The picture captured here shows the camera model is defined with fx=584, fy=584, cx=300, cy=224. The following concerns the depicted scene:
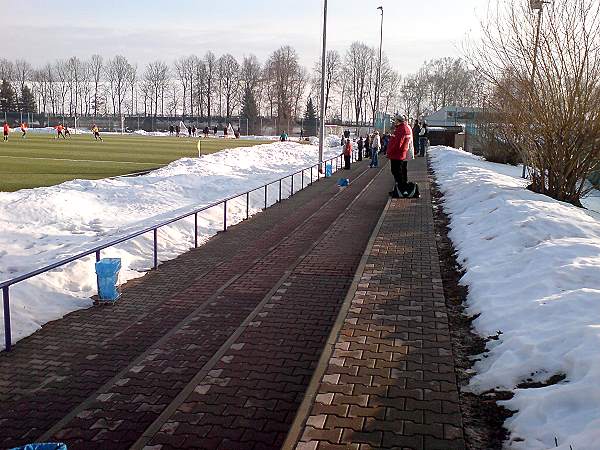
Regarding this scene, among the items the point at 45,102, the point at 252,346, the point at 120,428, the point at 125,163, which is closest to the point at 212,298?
the point at 252,346

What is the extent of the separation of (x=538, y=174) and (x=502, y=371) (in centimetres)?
1405

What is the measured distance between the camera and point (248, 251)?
11219 millimetres

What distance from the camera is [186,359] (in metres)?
6.05

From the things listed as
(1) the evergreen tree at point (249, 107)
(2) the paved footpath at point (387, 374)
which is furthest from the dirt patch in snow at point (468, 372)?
(1) the evergreen tree at point (249, 107)

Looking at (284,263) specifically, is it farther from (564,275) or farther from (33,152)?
(33,152)

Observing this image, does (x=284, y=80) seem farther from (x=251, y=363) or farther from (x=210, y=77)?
(x=251, y=363)

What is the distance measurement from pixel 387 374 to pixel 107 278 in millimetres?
4326

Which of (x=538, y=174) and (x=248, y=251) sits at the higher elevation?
(x=538, y=174)

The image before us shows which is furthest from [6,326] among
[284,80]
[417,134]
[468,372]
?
[284,80]

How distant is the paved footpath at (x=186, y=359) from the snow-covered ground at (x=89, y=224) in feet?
1.98

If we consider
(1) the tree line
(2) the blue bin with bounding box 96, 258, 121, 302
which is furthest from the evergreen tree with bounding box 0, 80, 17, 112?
(2) the blue bin with bounding box 96, 258, 121, 302

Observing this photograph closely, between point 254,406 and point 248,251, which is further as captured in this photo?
point 248,251

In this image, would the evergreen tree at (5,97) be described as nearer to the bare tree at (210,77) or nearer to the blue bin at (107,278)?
the bare tree at (210,77)

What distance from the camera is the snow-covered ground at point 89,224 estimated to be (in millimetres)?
8078
